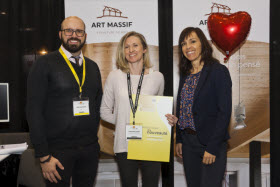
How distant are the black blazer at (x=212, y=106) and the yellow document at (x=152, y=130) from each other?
0.90 ft

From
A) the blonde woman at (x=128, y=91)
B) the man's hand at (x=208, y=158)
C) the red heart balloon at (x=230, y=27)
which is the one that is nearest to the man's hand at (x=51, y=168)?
the blonde woman at (x=128, y=91)

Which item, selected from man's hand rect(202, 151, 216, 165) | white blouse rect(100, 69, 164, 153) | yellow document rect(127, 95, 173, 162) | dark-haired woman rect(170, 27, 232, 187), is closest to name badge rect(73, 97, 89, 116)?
white blouse rect(100, 69, 164, 153)

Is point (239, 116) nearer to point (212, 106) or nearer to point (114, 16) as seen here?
point (212, 106)

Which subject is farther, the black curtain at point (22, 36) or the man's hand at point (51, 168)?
the black curtain at point (22, 36)

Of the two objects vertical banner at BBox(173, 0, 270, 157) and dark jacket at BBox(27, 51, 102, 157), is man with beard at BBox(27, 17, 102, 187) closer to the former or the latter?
dark jacket at BBox(27, 51, 102, 157)

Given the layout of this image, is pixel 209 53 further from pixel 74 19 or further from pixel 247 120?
pixel 247 120

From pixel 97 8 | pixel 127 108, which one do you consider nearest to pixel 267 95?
pixel 127 108

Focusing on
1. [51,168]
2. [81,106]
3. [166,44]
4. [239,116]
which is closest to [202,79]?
[81,106]

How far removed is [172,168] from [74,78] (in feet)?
6.82

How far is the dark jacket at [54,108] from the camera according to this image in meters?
1.69

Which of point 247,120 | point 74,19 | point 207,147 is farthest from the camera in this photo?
point 247,120

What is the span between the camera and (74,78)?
1829 millimetres

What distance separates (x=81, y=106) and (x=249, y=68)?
8.04 ft
